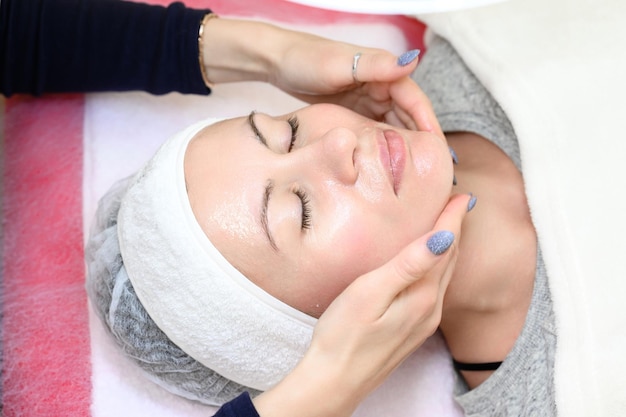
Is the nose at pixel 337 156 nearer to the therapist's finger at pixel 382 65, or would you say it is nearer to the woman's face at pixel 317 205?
the woman's face at pixel 317 205

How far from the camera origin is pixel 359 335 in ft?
3.12

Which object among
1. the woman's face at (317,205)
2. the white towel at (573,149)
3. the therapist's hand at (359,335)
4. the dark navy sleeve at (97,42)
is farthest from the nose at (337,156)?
the dark navy sleeve at (97,42)

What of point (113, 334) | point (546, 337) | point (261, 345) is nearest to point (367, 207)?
point (261, 345)

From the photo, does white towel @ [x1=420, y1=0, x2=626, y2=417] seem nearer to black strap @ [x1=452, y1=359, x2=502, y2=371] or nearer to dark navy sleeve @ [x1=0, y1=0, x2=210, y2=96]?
black strap @ [x1=452, y1=359, x2=502, y2=371]

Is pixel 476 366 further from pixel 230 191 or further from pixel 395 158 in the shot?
pixel 230 191

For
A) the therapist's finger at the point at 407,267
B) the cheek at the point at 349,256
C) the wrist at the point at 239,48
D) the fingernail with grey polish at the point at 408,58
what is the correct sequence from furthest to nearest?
the wrist at the point at 239,48 < the fingernail with grey polish at the point at 408,58 < the cheek at the point at 349,256 < the therapist's finger at the point at 407,267

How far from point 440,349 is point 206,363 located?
489mm

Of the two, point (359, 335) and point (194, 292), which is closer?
point (359, 335)

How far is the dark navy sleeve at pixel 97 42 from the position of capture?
4.69ft

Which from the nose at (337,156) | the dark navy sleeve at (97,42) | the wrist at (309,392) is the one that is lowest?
the wrist at (309,392)

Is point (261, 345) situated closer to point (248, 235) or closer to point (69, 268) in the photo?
point (248, 235)

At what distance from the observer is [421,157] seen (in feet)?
3.57

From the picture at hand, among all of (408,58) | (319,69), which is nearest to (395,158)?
(408,58)

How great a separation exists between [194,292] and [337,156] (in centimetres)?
30
